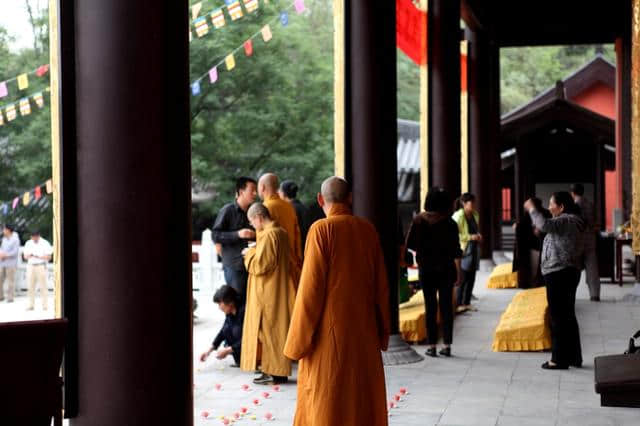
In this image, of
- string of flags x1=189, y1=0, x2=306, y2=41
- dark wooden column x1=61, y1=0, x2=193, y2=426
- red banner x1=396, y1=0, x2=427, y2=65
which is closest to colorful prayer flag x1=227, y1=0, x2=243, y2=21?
string of flags x1=189, y1=0, x2=306, y2=41

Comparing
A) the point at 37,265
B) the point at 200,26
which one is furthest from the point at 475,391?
the point at 37,265

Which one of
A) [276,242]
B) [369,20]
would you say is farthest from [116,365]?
[369,20]

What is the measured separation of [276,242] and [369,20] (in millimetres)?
2104

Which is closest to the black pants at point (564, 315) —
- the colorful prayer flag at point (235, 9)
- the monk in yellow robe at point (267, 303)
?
the monk in yellow robe at point (267, 303)

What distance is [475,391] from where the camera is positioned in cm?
704

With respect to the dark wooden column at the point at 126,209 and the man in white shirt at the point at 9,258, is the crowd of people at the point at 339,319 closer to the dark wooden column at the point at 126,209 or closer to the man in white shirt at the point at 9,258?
the dark wooden column at the point at 126,209

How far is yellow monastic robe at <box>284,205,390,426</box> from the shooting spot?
4.89 metres

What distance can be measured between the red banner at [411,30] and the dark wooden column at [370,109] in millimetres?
3226

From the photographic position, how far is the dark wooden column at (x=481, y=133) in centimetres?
1958

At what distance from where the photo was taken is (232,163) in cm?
2248

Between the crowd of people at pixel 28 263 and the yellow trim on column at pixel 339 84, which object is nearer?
the yellow trim on column at pixel 339 84

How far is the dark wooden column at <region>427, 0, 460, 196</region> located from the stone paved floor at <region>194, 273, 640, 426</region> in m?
3.56

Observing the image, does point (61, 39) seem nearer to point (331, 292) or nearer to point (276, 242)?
point (331, 292)

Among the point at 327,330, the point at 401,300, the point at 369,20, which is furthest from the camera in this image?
the point at 401,300
